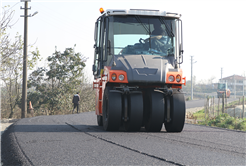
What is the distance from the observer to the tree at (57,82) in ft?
82.1

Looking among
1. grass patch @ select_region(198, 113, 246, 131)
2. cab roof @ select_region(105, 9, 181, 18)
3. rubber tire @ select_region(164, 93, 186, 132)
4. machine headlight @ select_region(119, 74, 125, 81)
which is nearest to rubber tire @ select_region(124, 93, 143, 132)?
machine headlight @ select_region(119, 74, 125, 81)

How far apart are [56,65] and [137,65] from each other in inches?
752

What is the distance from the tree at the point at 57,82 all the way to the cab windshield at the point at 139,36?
57.4ft

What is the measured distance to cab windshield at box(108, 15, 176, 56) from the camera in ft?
27.5

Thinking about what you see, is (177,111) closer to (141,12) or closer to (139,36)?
(139,36)

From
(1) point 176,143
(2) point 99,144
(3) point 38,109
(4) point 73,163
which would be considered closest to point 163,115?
(1) point 176,143

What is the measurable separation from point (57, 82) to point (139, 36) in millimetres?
18822

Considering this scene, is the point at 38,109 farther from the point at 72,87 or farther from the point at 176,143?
the point at 176,143

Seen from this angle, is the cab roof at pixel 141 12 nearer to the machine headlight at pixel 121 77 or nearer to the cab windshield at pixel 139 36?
the cab windshield at pixel 139 36

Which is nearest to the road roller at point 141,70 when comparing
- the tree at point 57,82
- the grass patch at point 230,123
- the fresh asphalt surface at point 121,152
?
the fresh asphalt surface at point 121,152

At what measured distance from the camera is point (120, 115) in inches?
307

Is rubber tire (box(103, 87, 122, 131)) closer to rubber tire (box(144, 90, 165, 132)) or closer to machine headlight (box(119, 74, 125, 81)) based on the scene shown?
machine headlight (box(119, 74, 125, 81))

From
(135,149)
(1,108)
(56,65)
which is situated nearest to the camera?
(135,149)

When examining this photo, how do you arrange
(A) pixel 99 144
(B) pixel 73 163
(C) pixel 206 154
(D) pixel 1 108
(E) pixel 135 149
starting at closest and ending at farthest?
(B) pixel 73 163 < (C) pixel 206 154 < (E) pixel 135 149 < (A) pixel 99 144 < (D) pixel 1 108
